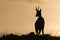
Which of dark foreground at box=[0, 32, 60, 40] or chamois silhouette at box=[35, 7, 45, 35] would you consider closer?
dark foreground at box=[0, 32, 60, 40]

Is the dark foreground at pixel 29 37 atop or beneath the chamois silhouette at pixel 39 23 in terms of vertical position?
beneath

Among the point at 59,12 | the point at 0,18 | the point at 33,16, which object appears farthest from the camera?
the point at 59,12

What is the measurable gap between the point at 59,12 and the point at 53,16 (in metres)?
0.08

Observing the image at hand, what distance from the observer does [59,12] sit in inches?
71.5

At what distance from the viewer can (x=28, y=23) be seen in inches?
65.7

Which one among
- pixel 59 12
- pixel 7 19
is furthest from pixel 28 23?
pixel 59 12

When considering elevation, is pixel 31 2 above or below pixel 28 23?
above

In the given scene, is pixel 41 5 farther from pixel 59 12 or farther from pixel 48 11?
pixel 59 12

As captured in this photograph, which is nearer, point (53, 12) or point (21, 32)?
point (21, 32)

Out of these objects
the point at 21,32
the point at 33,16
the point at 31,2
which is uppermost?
the point at 31,2

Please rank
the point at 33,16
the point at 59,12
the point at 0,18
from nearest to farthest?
the point at 0,18 < the point at 33,16 < the point at 59,12

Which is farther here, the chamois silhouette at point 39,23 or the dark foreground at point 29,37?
the chamois silhouette at point 39,23

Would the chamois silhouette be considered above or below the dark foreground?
above

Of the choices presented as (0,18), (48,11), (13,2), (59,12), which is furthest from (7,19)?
(59,12)
